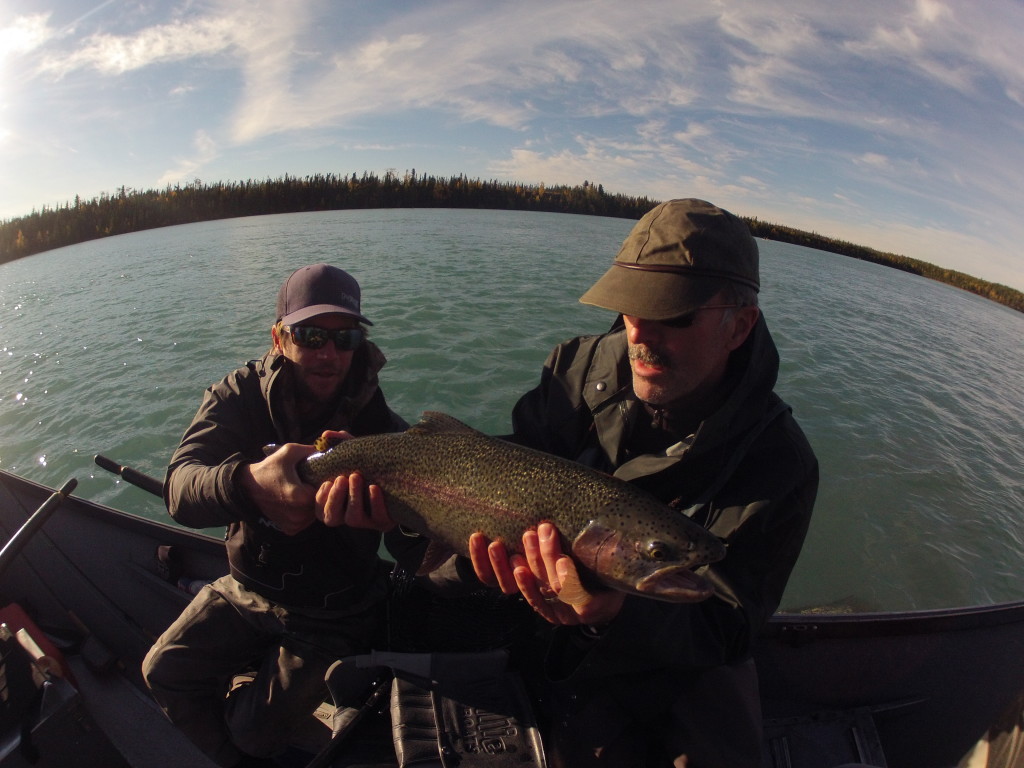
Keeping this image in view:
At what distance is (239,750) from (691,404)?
3.45 metres

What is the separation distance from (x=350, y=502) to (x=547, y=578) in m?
1.07

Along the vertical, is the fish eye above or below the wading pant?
above

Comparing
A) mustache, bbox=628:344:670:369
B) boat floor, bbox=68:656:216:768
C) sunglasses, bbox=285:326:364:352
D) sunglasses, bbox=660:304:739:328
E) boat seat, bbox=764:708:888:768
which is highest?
sunglasses, bbox=660:304:739:328

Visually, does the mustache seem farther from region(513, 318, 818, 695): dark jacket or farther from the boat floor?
the boat floor

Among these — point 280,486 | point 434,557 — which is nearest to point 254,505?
point 280,486

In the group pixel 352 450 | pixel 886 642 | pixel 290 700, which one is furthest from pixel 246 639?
pixel 886 642

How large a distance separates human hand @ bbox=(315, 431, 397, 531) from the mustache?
1.46 metres

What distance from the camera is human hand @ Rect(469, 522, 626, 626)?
89.6 inches

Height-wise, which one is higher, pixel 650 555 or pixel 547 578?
pixel 650 555

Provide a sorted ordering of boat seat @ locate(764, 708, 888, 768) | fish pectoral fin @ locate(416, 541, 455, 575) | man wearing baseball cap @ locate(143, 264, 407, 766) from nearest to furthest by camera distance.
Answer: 1. fish pectoral fin @ locate(416, 541, 455, 575)
2. man wearing baseball cap @ locate(143, 264, 407, 766)
3. boat seat @ locate(764, 708, 888, 768)

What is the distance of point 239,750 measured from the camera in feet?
11.3

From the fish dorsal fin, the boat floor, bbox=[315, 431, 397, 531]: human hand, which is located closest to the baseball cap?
the fish dorsal fin

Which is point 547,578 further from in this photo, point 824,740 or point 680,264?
point 824,740

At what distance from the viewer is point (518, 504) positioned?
257cm
